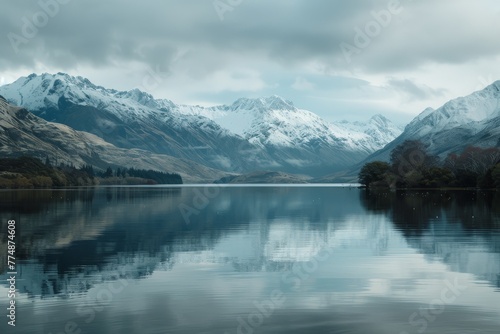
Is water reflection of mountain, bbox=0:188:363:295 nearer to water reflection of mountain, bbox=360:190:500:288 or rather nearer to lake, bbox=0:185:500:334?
lake, bbox=0:185:500:334

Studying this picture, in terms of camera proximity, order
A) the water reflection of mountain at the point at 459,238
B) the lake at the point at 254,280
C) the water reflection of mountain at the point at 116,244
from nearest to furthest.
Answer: the lake at the point at 254,280 → the water reflection of mountain at the point at 116,244 → the water reflection of mountain at the point at 459,238

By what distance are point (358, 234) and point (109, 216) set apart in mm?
46484

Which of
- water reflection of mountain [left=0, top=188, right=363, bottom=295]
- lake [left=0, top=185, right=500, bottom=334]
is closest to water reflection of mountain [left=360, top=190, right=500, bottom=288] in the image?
lake [left=0, top=185, right=500, bottom=334]

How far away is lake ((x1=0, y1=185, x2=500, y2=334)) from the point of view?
2967 centimetres

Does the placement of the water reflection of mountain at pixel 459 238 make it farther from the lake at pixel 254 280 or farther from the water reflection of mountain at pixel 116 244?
the water reflection of mountain at pixel 116 244

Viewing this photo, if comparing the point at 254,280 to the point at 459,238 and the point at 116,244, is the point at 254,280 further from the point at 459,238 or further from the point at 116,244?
the point at 459,238

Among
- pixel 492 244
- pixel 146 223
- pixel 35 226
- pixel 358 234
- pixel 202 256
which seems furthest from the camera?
pixel 146 223

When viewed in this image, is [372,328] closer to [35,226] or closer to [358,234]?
[358,234]

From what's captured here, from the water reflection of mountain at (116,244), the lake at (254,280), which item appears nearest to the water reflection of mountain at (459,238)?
the lake at (254,280)

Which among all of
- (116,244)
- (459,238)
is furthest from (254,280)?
(459,238)

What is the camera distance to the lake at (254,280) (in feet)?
97.3

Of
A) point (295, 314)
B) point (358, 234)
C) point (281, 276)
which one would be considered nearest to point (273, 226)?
point (358, 234)

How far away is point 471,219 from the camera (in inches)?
3423

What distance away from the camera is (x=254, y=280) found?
1617 inches
